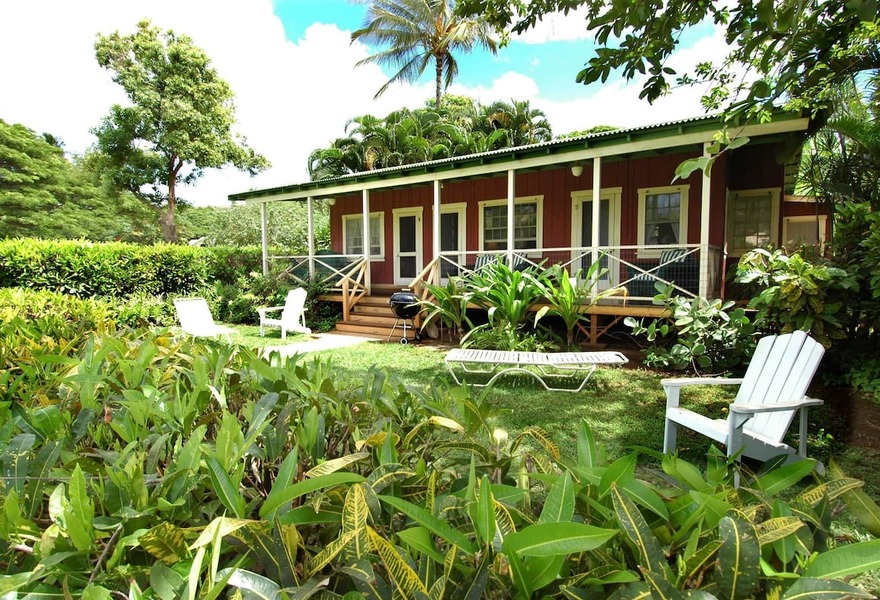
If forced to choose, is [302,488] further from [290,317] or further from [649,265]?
[649,265]

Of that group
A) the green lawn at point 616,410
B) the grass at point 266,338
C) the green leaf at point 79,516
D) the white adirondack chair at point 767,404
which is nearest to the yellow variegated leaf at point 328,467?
the green leaf at point 79,516

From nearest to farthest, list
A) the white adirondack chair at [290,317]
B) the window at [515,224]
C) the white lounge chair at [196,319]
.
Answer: the white lounge chair at [196,319]
the white adirondack chair at [290,317]
the window at [515,224]

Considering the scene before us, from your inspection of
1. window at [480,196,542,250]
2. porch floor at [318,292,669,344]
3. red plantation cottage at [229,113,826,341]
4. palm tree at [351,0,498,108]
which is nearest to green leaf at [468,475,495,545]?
porch floor at [318,292,669,344]

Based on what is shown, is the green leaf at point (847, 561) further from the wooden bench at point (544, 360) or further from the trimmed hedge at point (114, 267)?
the trimmed hedge at point (114, 267)

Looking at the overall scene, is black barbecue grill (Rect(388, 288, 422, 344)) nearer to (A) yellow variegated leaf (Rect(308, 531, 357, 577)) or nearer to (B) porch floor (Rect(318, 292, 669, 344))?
(B) porch floor (Rect(318, 292, 669, 344))

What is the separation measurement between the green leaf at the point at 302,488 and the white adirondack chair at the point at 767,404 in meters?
2.90

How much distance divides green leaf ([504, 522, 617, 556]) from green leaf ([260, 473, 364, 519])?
0.87 ft

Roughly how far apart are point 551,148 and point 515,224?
3.39m

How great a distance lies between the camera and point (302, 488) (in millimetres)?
732

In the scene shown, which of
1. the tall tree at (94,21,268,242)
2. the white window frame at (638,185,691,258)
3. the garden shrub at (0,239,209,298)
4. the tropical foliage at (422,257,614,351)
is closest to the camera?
the tropical foliage at (422,257,614,351)

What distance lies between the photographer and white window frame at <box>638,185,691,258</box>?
384 inches

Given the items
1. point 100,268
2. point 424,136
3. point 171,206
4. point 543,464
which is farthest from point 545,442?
point 171,206

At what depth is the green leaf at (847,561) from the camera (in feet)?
2.03

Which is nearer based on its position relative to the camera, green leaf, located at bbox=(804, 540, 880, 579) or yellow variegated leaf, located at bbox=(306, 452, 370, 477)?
green leaf, located at bbox=(804, 540, 880, 579)
